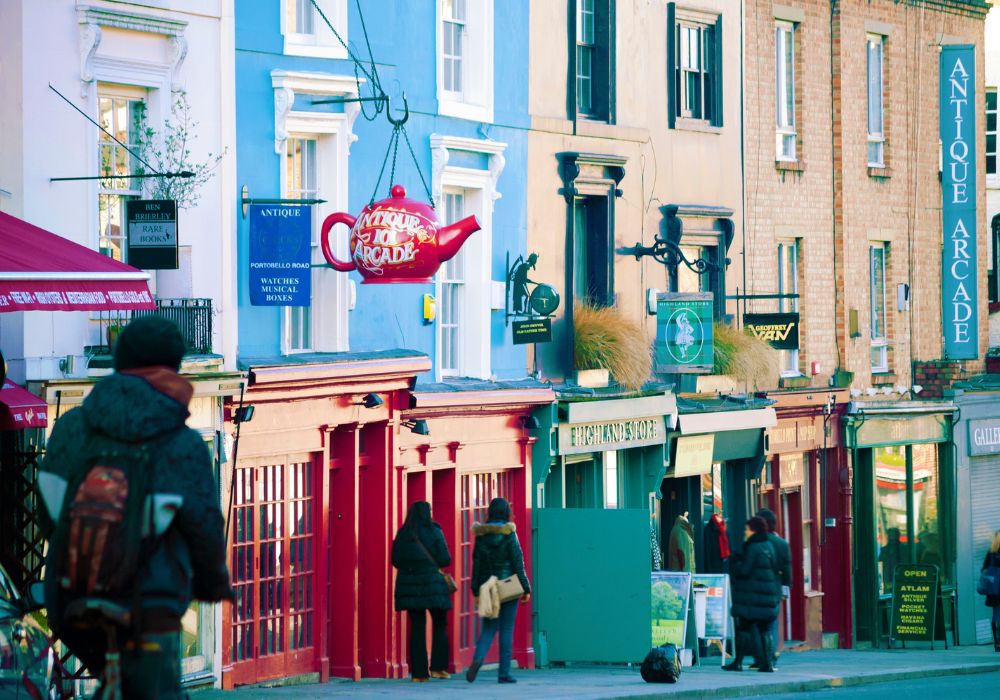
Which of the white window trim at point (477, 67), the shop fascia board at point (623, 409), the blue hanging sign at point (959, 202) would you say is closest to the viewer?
the white window trim at point (477, 67)

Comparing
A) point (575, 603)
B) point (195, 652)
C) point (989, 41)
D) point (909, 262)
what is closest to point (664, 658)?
point (575, 603)

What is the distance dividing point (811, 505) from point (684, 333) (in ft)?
19.1

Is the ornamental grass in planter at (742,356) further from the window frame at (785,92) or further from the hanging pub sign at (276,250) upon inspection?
the hanging pub sign at (276,250)

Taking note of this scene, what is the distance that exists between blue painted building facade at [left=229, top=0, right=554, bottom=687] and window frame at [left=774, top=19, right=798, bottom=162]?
7.43 m

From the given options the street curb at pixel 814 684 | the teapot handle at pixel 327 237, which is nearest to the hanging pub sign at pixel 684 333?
the street curb at pixel 814 684

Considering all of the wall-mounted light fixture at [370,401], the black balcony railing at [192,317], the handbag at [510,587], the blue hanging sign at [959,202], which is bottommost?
the handbag at [510,587]

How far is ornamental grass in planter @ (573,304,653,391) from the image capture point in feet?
81.8

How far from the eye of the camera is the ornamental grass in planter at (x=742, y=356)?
27.4 metres

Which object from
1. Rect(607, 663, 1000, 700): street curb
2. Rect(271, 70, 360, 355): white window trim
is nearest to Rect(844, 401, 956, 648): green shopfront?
Rect(607, 663, 1000, 700): street curb

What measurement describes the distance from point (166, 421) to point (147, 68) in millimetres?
10689

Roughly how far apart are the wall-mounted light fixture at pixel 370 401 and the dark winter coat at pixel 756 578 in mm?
4244

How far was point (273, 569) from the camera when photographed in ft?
62.7

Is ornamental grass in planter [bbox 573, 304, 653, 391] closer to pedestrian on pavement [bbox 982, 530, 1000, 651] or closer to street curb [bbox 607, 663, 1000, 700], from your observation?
street curb [bbox 607, 663, 1000, 700]

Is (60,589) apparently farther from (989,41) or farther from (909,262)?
(989,41)
